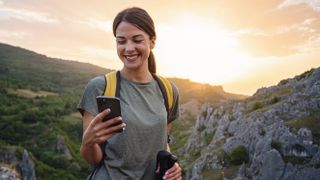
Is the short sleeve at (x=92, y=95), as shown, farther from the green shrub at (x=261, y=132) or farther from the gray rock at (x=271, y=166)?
the green shrub at (x=261, y=132)

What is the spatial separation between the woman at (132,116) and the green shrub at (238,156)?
119ft

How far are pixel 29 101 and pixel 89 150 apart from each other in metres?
169

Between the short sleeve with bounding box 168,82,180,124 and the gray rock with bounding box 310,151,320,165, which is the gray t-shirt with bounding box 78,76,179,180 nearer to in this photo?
the short sleeve with bounding box 168,82,180,124

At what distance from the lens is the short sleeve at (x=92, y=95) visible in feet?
12.6

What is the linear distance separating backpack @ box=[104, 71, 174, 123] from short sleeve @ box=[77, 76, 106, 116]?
55 millimetres

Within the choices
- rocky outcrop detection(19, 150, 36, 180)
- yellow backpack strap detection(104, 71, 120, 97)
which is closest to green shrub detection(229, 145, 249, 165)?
yellow backpack strap detection(104, 71, 120, 97)

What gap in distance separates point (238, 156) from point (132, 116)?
37203 millimetres

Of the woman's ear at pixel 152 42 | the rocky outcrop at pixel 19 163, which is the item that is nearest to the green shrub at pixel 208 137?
the rocky outcrop at pixel 19 163

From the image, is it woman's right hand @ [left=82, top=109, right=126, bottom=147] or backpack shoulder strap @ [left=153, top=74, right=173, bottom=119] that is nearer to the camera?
woman's right hand @ [left=82, top=109, right=126, bottom=147]

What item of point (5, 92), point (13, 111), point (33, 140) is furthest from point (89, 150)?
point (5, 92)

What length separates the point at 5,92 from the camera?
173 meters

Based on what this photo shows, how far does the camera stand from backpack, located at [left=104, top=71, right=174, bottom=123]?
12.9 ft

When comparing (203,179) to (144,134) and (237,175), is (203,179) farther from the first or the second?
(144,134)

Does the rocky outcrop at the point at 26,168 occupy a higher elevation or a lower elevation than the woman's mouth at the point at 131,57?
lower
